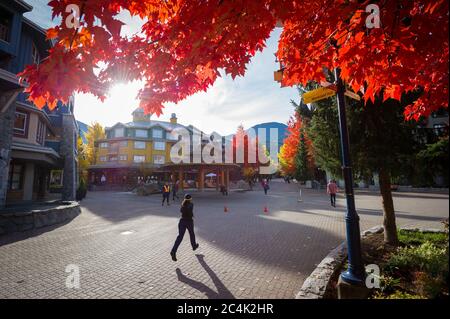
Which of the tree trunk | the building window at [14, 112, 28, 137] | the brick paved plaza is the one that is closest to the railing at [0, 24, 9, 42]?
the building window at [14, 112, 28, 137]

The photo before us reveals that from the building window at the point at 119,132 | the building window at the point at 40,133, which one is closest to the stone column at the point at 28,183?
the building window at the point at 40,133

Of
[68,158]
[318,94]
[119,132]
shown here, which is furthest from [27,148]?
Answer: [119,132]

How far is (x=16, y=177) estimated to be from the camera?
17281mm

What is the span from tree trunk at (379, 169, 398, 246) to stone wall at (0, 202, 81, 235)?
13.3 meters

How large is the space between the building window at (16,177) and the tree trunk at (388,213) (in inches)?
898

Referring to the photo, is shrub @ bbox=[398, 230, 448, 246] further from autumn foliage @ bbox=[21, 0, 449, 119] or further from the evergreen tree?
autumn foliage @ bbox=[21, 0, 449, 119]

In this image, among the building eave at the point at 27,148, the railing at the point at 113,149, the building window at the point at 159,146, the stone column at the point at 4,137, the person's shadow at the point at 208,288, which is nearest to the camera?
the person's shadow at the point at 208,288

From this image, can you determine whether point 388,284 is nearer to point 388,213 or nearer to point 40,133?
point 388,213

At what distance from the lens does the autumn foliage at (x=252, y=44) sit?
305 centimetres

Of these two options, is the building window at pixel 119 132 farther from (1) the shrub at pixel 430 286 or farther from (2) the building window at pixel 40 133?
(1) the shrub at pixel 430 286

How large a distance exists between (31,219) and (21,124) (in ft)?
34.1

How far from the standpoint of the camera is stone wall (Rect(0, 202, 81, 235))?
8.78m
